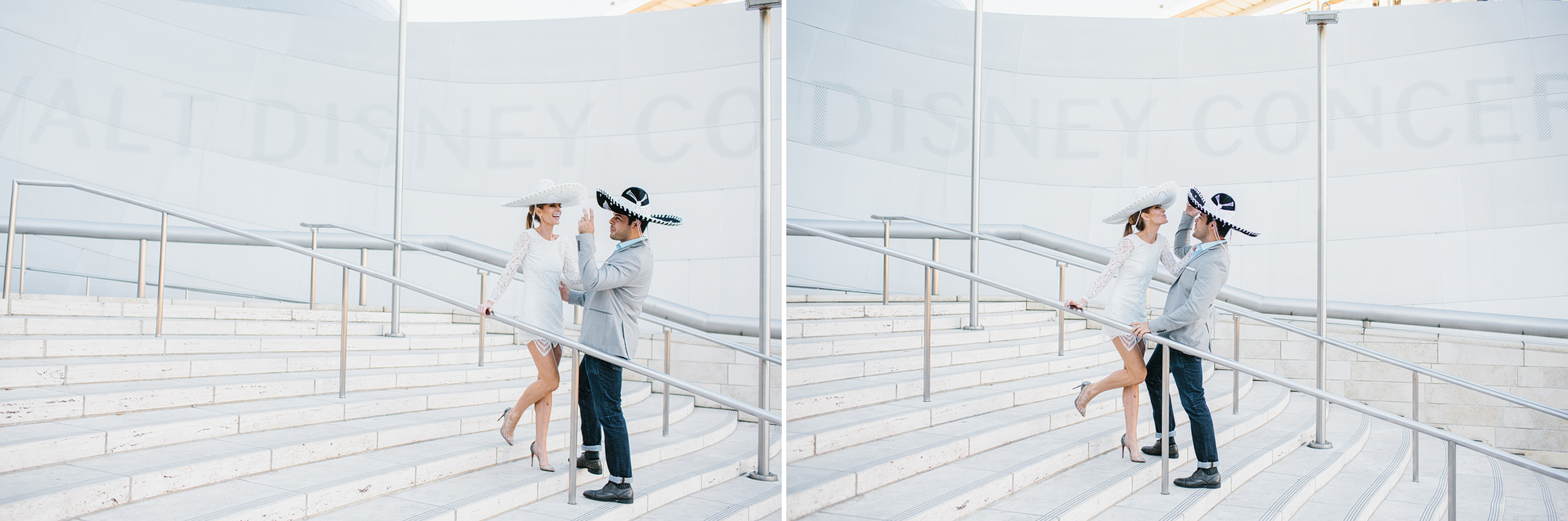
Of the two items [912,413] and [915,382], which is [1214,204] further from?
[912,413]

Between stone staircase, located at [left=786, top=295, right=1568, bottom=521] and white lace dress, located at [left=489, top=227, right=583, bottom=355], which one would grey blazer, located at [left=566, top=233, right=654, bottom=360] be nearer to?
white lace dress, located at [left=489, top=227, right=583, bottom=355]

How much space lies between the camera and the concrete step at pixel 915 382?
129 inches

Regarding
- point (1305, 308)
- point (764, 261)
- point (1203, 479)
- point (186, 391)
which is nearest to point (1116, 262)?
point (1203, 479)

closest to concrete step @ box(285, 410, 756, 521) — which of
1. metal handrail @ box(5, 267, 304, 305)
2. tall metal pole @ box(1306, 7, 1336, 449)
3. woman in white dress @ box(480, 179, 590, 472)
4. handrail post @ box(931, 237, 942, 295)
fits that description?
woman in white dress @ box(480, 179, 590, 472)

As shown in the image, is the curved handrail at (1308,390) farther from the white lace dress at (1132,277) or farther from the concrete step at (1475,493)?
the concrete step at (1475,493)

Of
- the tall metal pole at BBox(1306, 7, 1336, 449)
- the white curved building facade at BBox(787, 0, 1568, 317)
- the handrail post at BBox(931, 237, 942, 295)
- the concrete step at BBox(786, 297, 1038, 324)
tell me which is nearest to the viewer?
the tall metal pole at BBox(1306, 7, 1336, 449)

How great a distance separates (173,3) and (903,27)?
6.62m

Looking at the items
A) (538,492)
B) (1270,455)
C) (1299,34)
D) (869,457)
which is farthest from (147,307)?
(1299,34)

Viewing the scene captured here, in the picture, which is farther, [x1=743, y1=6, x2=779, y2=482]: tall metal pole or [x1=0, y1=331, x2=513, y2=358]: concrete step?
[x1=743, y1=6, x2=779, y2=482]: tall metal pole

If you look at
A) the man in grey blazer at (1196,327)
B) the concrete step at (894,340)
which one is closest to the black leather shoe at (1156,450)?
the man in grey blazer at (1196,327)

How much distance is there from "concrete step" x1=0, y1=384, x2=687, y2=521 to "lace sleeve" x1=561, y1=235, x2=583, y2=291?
789 millimetres

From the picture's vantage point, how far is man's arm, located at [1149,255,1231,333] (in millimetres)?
3146

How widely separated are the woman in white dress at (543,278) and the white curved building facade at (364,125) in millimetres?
3396

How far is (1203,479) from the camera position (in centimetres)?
315
